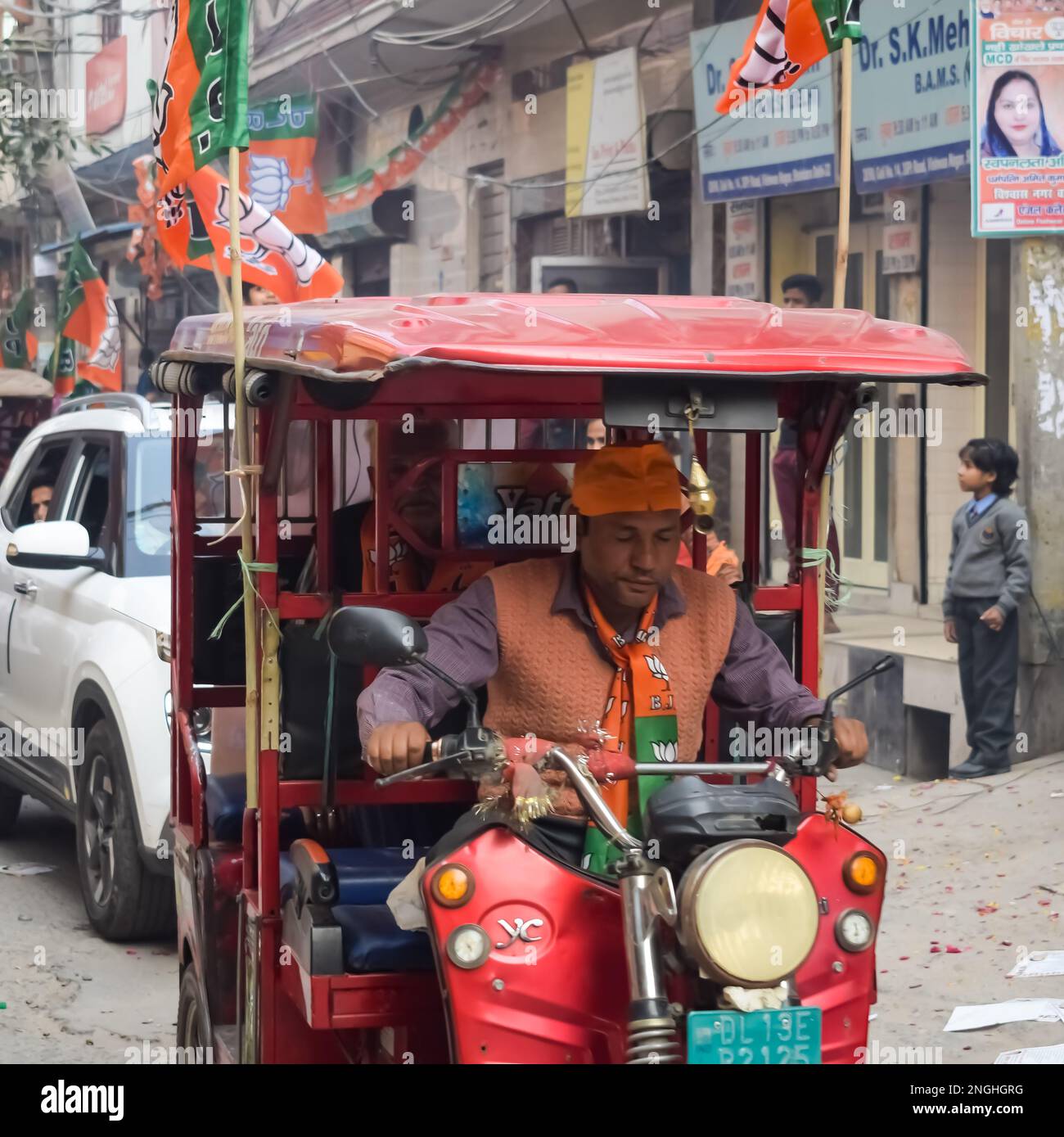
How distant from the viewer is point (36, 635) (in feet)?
24.2

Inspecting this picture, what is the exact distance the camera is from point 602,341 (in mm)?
3053

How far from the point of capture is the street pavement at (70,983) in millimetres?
5453

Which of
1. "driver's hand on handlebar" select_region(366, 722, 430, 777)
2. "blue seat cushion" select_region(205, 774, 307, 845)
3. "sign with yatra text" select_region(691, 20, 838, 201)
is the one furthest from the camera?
"sign with yatra text" select_region(691, 20, 838, 201)

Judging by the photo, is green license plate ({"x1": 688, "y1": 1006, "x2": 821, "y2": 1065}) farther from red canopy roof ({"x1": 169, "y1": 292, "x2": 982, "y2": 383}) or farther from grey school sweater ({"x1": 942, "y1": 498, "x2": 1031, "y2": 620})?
grey school sweater ({"x1": 942, "y1": 498, "x2": 1031, "y2": 620})

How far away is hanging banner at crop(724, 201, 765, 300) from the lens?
42.8 ft

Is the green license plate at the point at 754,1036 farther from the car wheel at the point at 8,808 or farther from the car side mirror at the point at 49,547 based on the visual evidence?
the car wheel at the point at 8,808

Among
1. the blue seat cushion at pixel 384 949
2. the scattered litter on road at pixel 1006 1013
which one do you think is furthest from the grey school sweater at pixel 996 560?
the blue seat cushion at pixel 384 949

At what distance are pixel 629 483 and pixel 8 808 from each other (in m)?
5.71

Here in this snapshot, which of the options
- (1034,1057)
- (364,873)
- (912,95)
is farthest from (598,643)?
(912,95)

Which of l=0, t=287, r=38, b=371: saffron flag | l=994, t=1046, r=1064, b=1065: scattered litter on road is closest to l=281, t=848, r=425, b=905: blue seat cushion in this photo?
l=994, t=1046, r=1064, b=1065: scattered litter on road

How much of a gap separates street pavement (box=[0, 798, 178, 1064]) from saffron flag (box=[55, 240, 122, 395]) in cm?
578

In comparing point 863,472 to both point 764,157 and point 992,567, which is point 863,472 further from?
point 992,567

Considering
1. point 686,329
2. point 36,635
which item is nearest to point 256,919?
point 686,329
